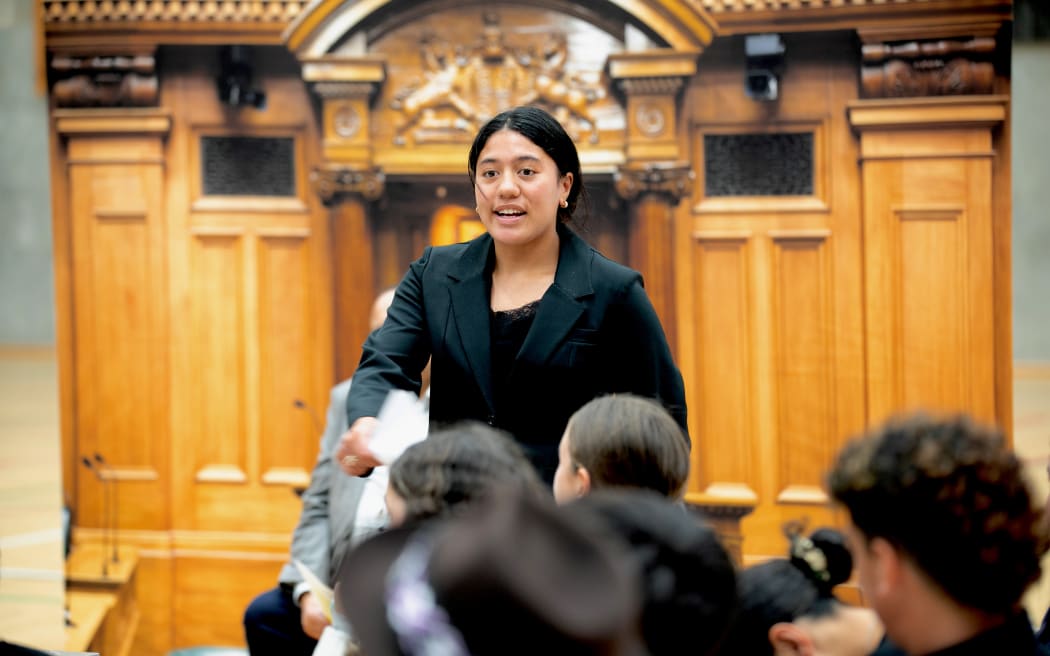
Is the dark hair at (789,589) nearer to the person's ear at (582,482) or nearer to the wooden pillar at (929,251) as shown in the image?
the person's ear at (582,482)

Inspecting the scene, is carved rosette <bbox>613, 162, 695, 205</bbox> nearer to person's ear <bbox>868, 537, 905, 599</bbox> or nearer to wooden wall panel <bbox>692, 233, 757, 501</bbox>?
wooden wall panel <bbox>692, 233, 757, 501</bbox>

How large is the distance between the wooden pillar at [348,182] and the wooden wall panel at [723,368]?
1.10 meters

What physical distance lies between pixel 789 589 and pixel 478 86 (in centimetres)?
256

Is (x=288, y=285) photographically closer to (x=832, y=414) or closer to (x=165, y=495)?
(x=165, y=495)

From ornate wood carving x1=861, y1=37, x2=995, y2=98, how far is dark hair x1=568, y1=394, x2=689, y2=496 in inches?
95.3

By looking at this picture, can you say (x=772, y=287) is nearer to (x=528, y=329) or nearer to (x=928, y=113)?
(x=928, y=113)

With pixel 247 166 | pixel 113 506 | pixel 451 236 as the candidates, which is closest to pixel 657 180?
pixel 451 236

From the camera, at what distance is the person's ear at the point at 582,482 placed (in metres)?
1.51

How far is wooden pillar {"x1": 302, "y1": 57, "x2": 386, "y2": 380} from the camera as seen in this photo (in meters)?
3.72

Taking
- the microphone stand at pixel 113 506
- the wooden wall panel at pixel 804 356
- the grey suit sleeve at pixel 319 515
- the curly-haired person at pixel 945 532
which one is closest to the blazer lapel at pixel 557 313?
the curly-haired person at pixel 945 532

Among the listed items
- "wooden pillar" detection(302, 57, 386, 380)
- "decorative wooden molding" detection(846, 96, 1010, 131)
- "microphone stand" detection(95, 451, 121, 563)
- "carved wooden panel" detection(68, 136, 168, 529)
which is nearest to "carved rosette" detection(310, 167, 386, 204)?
"wooden pillar" detection(302, 57, 386, 380)

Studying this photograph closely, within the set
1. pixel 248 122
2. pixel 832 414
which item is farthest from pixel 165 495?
pixel 832 414

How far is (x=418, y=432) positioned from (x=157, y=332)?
2.43 meters

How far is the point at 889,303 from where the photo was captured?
3.61m
